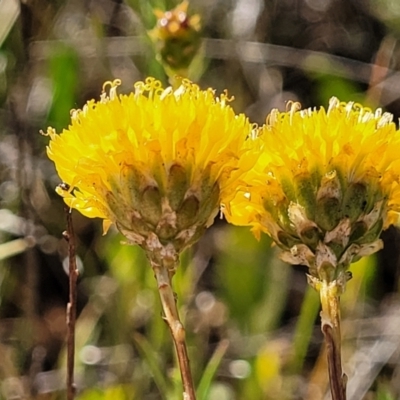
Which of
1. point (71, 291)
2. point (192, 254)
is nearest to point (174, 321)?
point (71, 291)

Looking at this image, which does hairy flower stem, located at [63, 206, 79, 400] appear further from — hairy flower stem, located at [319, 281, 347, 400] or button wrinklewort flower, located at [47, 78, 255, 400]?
hairy flower stem, located at [319, 281, 347, 400]

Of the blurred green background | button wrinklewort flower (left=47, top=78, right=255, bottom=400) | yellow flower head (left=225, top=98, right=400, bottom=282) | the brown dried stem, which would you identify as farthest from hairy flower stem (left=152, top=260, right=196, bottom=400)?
the blurred green background

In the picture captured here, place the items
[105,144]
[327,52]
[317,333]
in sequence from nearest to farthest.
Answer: [105,144] < [317,333] < [327,52]

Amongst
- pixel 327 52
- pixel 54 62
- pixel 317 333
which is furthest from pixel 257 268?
pixel 327 52

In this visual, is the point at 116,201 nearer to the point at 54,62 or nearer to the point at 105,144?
the point at 105,144

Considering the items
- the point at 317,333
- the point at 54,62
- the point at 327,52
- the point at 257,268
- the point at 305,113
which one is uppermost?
the point at 327,52

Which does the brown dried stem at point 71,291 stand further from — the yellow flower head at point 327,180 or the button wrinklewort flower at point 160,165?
the yellow flower head at point 327,180

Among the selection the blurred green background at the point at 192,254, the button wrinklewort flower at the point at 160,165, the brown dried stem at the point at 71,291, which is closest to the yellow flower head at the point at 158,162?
the button wrinklewort flower at the point at 160,165

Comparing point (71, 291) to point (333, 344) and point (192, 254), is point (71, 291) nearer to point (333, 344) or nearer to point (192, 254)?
point (333, 344)
